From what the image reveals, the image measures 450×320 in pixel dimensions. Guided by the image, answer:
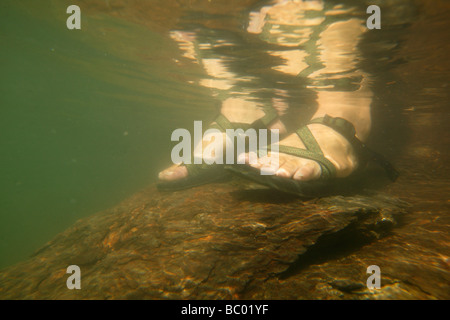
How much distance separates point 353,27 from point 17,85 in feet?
145

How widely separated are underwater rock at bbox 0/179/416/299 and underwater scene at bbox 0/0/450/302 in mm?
24

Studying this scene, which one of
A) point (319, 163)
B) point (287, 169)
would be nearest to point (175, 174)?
point (287, 169)

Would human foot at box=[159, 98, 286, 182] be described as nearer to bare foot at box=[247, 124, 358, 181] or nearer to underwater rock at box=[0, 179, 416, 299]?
underwater rock at box=[0, 179, 416, 299]

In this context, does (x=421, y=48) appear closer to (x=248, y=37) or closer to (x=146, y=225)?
(x=248, y=37)

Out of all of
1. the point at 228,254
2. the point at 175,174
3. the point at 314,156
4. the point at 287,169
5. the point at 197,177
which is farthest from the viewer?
the point at 197,177

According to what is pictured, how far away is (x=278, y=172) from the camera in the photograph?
12.4ft

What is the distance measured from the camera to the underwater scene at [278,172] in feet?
9.10

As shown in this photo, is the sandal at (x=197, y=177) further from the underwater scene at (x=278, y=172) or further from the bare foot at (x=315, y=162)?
the bare foot at (x=315, y=162)

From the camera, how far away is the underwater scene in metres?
2.77

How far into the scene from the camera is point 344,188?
17.1 feet

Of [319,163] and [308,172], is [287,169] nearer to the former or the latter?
[308,172]

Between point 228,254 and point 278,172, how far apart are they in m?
1.62

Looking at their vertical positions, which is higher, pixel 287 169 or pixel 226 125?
pixel 226 125

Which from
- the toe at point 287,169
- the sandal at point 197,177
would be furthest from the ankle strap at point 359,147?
the sandal at point 197,177
